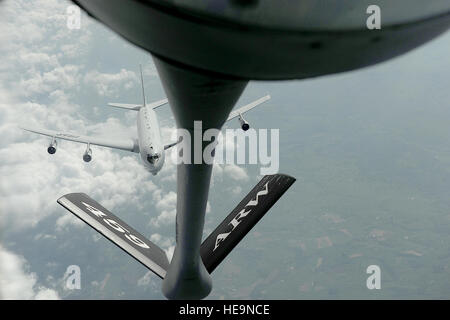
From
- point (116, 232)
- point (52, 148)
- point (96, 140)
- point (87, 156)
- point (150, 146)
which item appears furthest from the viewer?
point (96, 140)

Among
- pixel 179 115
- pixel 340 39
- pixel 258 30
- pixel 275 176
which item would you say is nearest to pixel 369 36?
pixel 340 39

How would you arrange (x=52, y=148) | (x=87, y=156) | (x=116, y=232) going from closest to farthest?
(x=116, y=232) → (x=52, y=148) → (x=87, y=156)

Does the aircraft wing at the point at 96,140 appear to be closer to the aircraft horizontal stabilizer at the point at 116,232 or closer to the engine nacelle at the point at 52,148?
the engine nacelle at the point at 52,148

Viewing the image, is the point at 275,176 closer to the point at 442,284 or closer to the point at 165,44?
the point at 165,44

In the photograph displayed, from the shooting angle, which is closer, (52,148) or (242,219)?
(242,219)

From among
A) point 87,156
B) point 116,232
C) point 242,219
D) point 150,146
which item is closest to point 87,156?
point 87,156

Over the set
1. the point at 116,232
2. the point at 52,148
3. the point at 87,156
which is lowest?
the point at 116,232

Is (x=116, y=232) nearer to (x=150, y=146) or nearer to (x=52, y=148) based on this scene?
(x=150, y=146)
